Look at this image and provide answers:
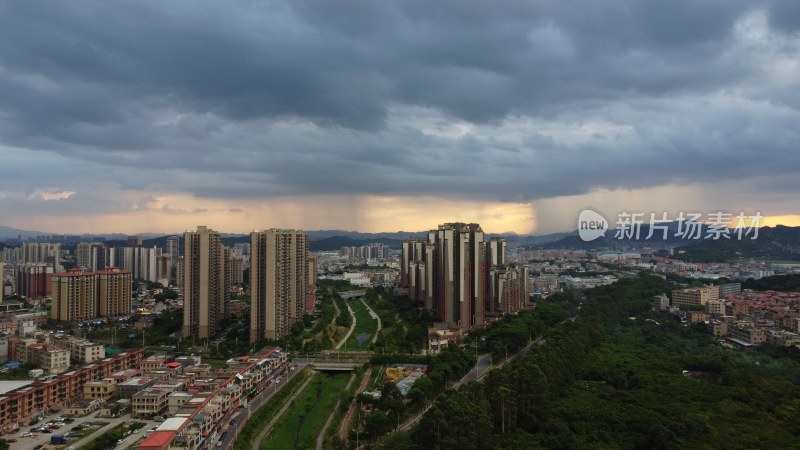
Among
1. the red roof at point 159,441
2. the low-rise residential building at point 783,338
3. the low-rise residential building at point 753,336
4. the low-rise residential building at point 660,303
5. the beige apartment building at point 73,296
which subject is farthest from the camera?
the low-rise residential building at point 660,303

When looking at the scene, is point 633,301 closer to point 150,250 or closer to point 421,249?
point 421,249

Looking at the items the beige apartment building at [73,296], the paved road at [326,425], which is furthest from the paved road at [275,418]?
the beige apartment building at [73,296]

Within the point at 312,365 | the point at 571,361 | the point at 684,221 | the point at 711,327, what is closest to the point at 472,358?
the point at 571,361

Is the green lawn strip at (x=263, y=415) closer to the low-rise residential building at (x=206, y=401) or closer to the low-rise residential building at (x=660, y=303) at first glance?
the low-rise residential building at (x=206, y=401)

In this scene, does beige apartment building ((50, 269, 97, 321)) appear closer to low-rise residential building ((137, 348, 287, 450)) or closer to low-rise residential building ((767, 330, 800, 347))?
low-rise residential building ((137, 348, 287, 450))

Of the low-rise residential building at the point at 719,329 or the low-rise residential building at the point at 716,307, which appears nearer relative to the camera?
the low-rise residential building at the point at 719,329
